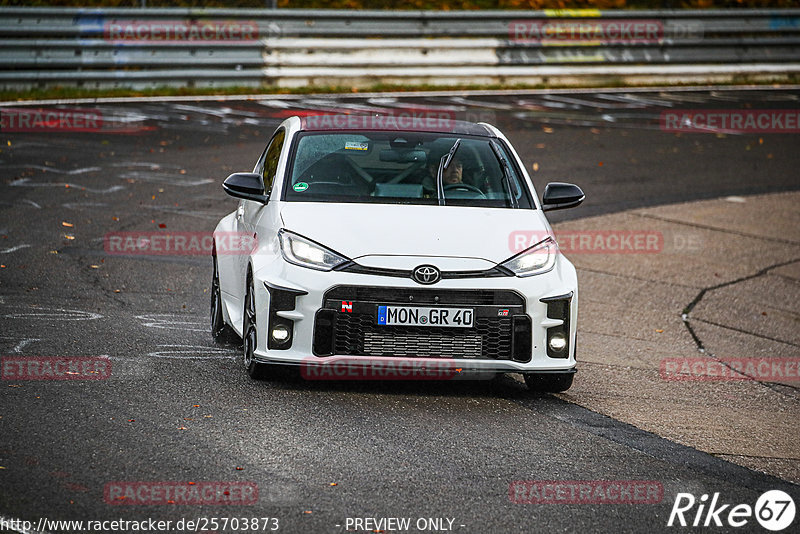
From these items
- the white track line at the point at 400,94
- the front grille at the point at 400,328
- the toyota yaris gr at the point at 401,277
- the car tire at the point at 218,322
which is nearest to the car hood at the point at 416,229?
the toyota yaris gr at the point at 401,277

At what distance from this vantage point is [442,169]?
780cm

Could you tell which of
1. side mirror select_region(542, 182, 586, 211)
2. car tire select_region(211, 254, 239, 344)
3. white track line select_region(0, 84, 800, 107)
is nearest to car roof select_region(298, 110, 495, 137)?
side mirror select_region(542, 182, 586, 211)

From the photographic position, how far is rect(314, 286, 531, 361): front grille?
6.65 metres

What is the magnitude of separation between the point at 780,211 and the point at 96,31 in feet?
36.9

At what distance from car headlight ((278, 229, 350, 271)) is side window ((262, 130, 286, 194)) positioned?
1044mm

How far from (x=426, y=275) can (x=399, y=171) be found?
1.31 meters

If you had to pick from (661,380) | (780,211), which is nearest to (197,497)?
(661,380)

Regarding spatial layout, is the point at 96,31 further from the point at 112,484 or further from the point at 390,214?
the point at 112,484

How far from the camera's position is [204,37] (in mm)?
21078

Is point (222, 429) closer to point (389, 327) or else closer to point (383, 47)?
point (389, 327)

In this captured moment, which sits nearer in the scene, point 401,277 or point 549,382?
point 401,277

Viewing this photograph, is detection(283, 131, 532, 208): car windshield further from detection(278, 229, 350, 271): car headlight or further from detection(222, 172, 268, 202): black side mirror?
detection(278, 229, 350, 271): car headlight

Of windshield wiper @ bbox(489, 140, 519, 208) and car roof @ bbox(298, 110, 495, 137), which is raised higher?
car roof @ bbox(298, 110, 495, 137)

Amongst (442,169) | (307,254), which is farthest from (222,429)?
(442,169)
